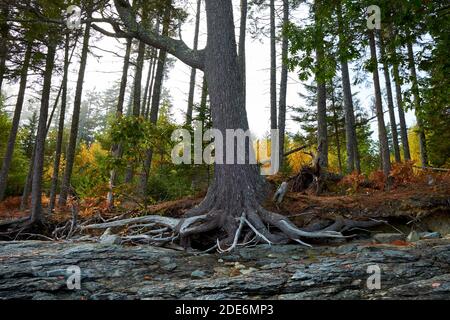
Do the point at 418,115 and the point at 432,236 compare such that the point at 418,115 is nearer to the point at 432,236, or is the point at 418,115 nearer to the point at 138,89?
the point at 432,236

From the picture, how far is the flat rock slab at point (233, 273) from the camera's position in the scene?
11.2 feet

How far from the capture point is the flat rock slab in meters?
3.41

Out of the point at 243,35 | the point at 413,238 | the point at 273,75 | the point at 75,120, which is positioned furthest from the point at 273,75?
the point at 413,238

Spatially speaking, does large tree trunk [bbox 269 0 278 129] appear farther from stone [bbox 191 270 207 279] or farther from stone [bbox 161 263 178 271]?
stone [bbox 191 270 207 279]

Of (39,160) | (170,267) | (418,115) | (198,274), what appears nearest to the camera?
(198,274)

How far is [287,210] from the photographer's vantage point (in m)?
6.69

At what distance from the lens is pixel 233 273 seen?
421 cm

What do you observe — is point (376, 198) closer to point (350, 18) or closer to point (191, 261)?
point (350, 18)

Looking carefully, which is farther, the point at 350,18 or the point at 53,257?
the point at 350,18

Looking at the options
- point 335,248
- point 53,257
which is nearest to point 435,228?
point 335,248

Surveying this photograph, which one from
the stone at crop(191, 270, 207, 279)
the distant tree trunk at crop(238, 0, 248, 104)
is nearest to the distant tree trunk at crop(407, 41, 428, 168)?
the stone at crop(191, 270, 207, 279)

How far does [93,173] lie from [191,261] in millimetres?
4821

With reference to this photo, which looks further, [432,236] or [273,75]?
[273,75]

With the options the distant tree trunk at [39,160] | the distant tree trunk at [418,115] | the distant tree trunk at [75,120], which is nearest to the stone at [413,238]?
the distant tree trunk at [418,115]
